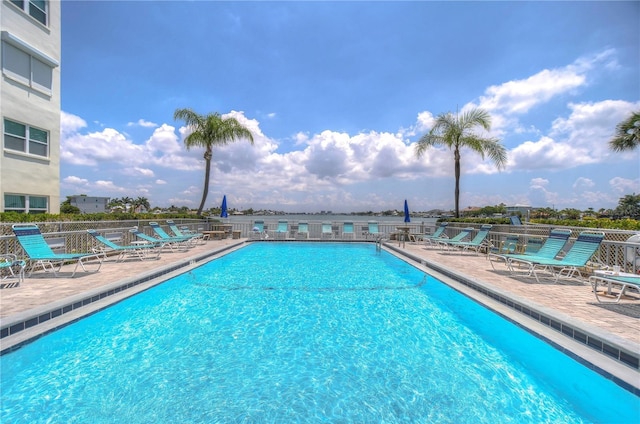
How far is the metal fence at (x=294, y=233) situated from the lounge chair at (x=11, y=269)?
0.43 meters

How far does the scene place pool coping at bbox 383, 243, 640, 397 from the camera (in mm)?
2836

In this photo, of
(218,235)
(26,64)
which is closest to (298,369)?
A: (218,235)

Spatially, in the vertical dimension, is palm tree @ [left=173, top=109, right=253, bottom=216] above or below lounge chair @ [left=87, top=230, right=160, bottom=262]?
above

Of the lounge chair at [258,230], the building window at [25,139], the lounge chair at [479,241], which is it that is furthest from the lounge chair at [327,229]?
the building window at [25,139]

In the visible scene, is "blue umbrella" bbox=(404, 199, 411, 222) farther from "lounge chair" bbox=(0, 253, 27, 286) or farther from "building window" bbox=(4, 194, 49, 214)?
"building window" bbox=(4, 194, 49, 214)

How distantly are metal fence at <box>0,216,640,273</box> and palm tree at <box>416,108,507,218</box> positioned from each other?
4.58 metres

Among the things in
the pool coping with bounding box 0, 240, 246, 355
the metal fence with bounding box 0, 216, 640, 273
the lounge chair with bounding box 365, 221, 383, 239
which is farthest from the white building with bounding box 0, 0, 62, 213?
the lounge chair with bounding box 365, 221, 383, 239

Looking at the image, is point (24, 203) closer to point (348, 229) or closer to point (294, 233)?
point (294, 233)

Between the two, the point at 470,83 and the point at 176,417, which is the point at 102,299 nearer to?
the point at 176,417

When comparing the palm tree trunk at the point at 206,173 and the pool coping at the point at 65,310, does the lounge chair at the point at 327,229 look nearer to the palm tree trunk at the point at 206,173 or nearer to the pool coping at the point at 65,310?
the palm tree trunk at the point at 206,173

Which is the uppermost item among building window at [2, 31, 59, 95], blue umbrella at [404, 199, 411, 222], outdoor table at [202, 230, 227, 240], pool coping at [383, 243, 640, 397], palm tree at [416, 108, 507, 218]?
building window at [2, 31, 59, 95]

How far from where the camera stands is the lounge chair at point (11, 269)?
5365mm

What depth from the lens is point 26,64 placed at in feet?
36.2

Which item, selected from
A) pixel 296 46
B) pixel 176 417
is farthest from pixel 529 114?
pixel 176 417
